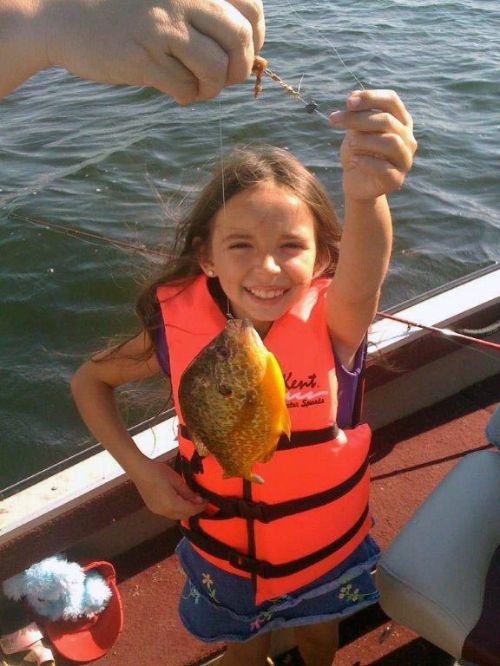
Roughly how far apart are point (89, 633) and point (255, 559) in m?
1.08

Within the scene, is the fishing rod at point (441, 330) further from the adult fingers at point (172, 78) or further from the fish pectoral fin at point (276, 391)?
the adult fingers at point (172, 78)

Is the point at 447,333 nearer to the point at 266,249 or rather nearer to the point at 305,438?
the point at 305,438

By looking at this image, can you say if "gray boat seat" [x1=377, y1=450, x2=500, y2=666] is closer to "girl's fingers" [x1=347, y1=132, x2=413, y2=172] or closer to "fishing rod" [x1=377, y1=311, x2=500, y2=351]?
"fishing rod" [x1=377, y1=311, x2=500, y2=351]

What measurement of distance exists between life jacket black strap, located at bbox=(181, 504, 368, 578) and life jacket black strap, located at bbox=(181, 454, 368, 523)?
0.34ft

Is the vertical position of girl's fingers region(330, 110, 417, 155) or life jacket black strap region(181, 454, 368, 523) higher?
girl's fingers region(330, 110, 417, 155)

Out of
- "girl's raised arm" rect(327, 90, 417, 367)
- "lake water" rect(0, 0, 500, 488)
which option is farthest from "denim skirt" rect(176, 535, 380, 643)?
"lake water" rect(0, 0, 500, 488)

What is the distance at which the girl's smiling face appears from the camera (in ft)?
7.98

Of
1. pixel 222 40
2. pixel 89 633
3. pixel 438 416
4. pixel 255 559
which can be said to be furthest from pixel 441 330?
pixel 222 40

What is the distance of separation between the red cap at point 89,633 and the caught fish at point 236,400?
148 cm

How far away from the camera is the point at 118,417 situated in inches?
115

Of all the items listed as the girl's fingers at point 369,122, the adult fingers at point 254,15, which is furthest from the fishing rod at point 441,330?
the adult fingers at point 254,15

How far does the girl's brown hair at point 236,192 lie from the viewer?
8.43 feet

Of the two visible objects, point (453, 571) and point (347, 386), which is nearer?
point (453, 571)

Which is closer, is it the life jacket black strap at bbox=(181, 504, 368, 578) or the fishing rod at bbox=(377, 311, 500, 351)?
the life jacket black strap at bbox=(181, 504, 368, 578)
